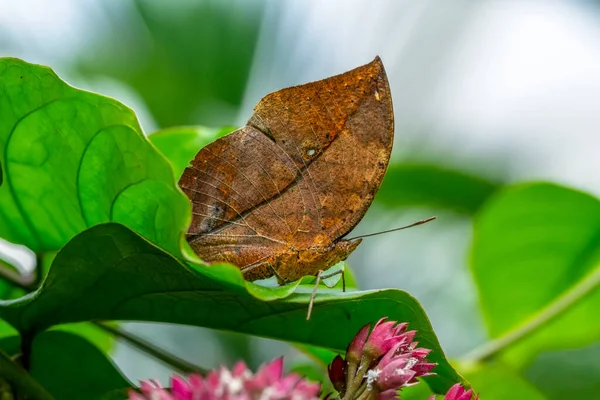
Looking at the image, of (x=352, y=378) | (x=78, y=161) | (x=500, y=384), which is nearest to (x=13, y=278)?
(x=78, y=161)

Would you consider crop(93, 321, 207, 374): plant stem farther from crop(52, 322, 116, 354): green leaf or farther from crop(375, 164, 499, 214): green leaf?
crop(375, 164, 499, 214): green leaf

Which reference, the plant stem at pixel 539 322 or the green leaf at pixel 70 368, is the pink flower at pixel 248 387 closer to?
the green leaf at pixel 70 368

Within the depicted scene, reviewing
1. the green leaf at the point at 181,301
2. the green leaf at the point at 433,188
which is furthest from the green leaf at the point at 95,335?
the green leaf at the point at 433,188

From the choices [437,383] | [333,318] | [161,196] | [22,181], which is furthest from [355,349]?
[22,181]

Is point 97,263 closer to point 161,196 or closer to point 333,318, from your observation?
point 161,196

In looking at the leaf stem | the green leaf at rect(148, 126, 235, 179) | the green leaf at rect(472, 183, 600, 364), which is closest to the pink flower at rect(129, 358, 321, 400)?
the leaf stem

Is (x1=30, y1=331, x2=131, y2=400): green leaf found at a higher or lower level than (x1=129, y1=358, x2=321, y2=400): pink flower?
lower
